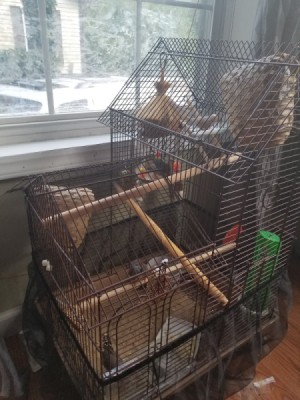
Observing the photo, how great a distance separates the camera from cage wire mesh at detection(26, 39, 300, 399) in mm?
676

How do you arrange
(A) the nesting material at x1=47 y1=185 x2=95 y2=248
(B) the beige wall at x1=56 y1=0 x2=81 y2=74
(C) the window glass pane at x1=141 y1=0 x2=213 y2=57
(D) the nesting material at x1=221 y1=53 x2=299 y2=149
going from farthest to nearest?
1. (C) the window glass pane at x1=141 y1=0 x2=213 y2=57
2. (B) the beige wall at x1=56 y1=0 x2=81 y2=74
3. (A) the nesting material at x1=47 y1=185 x2=95 y2=248
4. (D) the nesting material at x1=221 y1=53 x2=299 y2=149

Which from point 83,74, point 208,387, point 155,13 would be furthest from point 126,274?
point 155,13

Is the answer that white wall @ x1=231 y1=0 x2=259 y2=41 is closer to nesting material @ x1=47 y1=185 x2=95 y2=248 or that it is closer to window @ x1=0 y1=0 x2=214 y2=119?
window @ x1=0 y1=0 x2=214 y2=119

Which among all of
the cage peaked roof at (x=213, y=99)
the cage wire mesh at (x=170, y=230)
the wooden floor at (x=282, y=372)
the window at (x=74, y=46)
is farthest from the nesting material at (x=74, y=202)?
the wooden floor at (x=282, y=372)

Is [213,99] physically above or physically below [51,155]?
above

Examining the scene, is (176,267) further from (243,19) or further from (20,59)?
(243,19)

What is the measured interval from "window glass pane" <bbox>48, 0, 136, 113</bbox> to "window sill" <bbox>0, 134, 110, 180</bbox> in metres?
0.15

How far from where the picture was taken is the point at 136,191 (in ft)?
2.81

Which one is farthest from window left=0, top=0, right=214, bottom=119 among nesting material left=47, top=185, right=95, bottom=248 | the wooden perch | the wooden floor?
the wooden floor

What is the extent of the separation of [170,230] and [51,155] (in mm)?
433

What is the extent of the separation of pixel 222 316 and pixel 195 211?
0.39 metres

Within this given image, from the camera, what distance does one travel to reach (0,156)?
2.98 feet

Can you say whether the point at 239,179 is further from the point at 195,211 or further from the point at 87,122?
the point at 87,122

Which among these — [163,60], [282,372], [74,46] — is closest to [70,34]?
[74,46]
